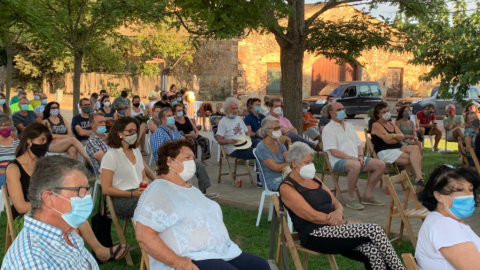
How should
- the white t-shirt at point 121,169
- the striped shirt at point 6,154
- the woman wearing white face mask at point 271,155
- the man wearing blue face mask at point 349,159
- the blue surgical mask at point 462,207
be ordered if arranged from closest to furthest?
1. the blue surgical mask at point 462,207
2. the white t-shirt at point 121,169
3. the striped shirt at point 6,154
4. the woman wearing white face mask at point 271,155
5. the man wearing blue face mask at point 349,159

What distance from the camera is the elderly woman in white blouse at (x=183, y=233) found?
12.7 ft

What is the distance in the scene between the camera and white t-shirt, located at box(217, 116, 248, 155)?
10141 mm

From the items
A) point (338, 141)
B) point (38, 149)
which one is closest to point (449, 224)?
point (38, 149)

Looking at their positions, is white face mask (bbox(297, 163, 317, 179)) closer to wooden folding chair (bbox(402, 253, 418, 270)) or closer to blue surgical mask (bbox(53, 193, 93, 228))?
wooden folding chair (bbox(402, 253, 418, 270))

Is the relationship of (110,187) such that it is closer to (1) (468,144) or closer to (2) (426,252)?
(2) (426,252)

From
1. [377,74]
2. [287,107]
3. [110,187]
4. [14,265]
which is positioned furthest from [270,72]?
[14,265]

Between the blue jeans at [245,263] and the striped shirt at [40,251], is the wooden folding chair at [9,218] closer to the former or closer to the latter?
the blue jeans at [245,263]

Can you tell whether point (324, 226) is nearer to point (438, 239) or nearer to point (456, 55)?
point (438, 239)

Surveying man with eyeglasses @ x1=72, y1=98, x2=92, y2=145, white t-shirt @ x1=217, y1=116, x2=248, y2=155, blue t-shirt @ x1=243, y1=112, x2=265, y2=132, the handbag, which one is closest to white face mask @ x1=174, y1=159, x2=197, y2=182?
the handbag

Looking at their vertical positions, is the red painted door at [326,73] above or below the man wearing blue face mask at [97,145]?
above

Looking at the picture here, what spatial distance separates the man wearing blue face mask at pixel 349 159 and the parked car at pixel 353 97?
54.9ft

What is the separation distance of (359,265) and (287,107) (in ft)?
21.7

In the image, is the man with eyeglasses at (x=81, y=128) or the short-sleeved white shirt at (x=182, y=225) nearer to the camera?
the short-sleeved white shirt at (x=182, y=225)

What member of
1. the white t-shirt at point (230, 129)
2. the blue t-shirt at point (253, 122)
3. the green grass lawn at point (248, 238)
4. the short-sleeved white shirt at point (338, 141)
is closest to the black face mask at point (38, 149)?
the green grass lawn at point (248, 238)
